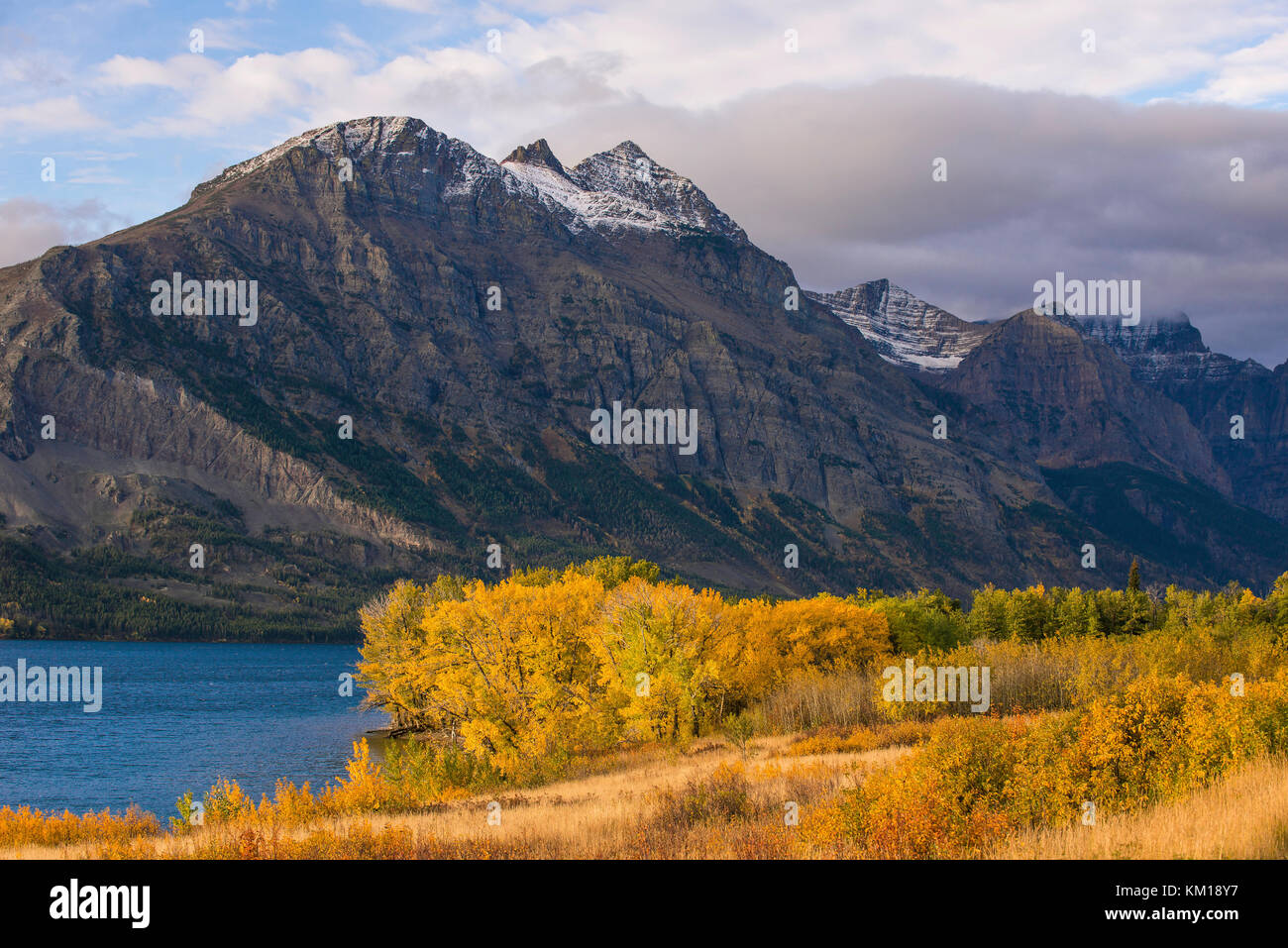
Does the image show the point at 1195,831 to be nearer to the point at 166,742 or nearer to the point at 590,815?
the point at 590,815

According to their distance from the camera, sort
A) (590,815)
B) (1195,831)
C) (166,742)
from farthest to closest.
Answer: (166,742) → (590,815) → (1195,831)

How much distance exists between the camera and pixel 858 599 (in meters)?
123

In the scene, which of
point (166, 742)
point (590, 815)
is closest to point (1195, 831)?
point (590, 815)

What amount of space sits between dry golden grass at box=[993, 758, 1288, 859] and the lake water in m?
55.0

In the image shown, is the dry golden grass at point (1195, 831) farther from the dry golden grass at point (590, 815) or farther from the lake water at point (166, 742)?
the lake water at point (166, 742)

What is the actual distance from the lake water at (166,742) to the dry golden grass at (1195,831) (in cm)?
5502

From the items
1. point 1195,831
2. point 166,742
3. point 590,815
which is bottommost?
point 166,742

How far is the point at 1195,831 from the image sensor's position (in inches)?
750

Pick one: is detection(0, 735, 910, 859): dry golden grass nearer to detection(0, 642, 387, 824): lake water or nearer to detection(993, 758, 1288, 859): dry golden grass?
detection(993, 758, 1288, 859): dry golden grass

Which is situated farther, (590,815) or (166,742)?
(166,742)

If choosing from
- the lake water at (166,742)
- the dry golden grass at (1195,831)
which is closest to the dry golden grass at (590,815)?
the dry golden grass at (1195,831)

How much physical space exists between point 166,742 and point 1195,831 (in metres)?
99.6

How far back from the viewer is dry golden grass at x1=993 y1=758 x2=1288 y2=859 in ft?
57.5
